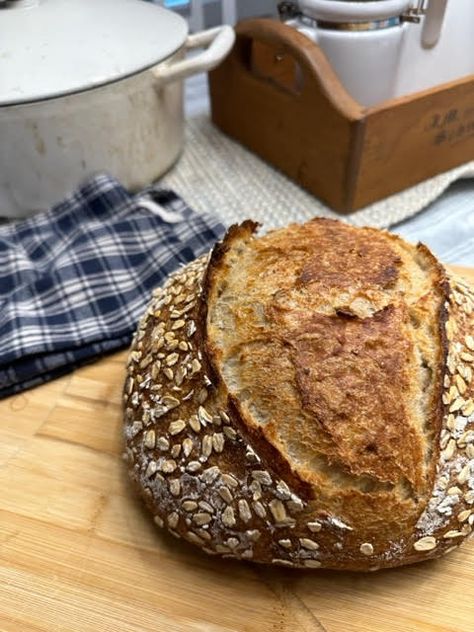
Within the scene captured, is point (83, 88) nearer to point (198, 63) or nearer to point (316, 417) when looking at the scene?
point (198, 63)

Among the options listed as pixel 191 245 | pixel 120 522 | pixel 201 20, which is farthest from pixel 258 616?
pixel 201 20

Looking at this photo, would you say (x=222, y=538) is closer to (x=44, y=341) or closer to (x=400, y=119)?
(x=44, y=341)

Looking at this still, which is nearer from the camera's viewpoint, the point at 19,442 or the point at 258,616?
the point at 258,616

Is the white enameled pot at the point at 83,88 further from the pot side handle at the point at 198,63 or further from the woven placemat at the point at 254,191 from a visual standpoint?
the woven placemat at the point at 254,191

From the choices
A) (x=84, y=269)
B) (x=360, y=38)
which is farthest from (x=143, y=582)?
(x=360, y=38)

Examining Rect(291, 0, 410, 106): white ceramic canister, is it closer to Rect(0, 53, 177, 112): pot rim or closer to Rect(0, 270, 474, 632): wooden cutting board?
Rect(0, 53, 177, 112): pot rim

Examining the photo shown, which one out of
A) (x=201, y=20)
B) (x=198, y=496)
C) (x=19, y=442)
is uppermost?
(x=201, y=20)

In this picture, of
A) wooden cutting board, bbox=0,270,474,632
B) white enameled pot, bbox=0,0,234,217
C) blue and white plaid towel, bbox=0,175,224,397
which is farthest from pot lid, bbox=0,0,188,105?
wooden cutting board, bbox=0,270,474,632
